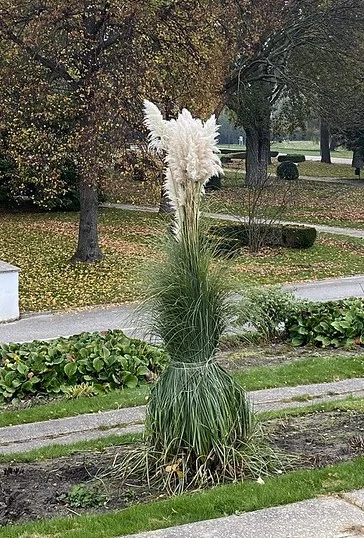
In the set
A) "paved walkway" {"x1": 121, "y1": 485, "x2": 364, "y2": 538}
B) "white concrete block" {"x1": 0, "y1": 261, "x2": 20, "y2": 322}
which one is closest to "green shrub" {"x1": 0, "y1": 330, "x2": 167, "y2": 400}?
"paved walkway" {"x1": 121, "y1": 485, "x2": 364, "y2": 538}

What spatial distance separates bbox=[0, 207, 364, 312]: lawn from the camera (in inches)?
583

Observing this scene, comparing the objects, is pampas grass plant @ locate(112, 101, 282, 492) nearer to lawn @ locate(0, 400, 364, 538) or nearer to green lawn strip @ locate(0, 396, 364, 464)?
lawn @ locate(0, 400, 364, 538)

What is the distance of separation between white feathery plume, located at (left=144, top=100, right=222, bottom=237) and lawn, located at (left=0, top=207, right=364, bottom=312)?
6275 mm

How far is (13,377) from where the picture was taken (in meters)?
7.73

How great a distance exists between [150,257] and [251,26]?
21.5m

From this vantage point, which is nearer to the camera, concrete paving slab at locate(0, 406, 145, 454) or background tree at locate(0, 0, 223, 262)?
concrete paving slab at locate(0, 406, 145, 454)

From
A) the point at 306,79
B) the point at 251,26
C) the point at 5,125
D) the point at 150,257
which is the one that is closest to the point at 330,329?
the point at 150,257

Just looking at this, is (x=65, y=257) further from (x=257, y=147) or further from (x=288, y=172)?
(x=288, y=172)

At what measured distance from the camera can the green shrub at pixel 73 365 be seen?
25.4ft

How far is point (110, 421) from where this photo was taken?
655 centimetres

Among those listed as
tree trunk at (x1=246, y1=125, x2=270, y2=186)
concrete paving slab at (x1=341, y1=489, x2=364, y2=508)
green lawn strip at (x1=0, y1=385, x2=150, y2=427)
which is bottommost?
green lawn strip at (x1=0, y1=385, x2=150, y2=427)

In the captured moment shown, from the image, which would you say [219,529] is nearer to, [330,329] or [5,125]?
[330,329]

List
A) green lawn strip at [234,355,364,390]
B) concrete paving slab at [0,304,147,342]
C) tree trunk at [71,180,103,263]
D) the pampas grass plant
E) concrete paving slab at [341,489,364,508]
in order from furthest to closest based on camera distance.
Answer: tree trunk at [71,180,103,263], concrete paving slab at [0,304,147,342], green lawn strip at [234,355,364,390], the pampas grass plant, concrete paving slab at [341,489,364,508]

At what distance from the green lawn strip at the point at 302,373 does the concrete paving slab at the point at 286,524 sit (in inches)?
137
